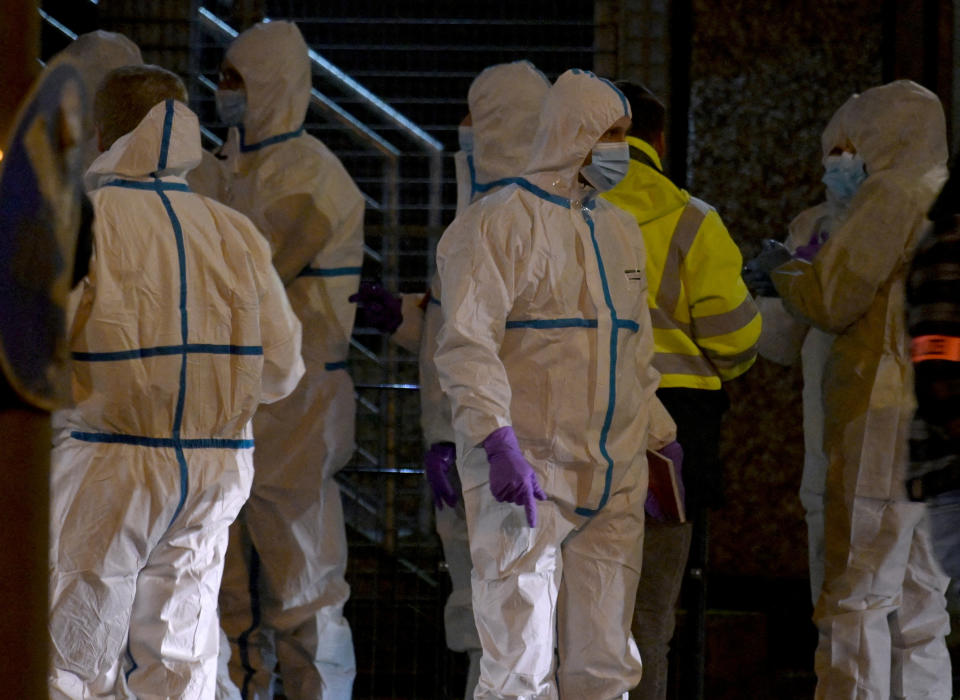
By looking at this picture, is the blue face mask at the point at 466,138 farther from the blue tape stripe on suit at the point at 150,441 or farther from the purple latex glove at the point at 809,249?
the blue tape stripe on suit at the point at 150,441

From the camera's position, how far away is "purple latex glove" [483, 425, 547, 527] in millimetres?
3521

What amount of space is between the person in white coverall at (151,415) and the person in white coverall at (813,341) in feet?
6.35

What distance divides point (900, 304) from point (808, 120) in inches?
68.9

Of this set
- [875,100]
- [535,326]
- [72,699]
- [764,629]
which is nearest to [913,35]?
[875,100]

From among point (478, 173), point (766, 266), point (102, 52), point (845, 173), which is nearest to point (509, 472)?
point (478, 173)

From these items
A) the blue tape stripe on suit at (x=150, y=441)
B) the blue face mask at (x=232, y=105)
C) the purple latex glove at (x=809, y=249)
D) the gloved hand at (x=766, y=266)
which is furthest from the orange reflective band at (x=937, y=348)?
the blue face mask at (x=232, y=105)

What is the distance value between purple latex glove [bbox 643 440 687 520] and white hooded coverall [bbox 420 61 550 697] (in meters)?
0.75

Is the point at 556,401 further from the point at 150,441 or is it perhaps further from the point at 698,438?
the point at 150,441

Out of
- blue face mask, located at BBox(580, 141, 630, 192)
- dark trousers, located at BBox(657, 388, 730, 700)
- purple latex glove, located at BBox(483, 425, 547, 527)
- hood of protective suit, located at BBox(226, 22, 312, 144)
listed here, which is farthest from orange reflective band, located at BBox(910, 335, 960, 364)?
hood of protective suit, located at BBox(226, 22, 312, 144)

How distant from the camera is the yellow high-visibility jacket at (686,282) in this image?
169 inches

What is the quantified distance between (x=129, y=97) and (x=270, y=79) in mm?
1262

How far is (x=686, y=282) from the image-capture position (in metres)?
4.31

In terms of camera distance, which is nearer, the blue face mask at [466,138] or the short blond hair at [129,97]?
the short blond hair at [129,97]

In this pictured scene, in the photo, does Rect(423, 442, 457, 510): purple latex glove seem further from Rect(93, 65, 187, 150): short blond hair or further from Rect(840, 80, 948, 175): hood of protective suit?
Rect(840, 80, 948, 175): hood of protective suit
